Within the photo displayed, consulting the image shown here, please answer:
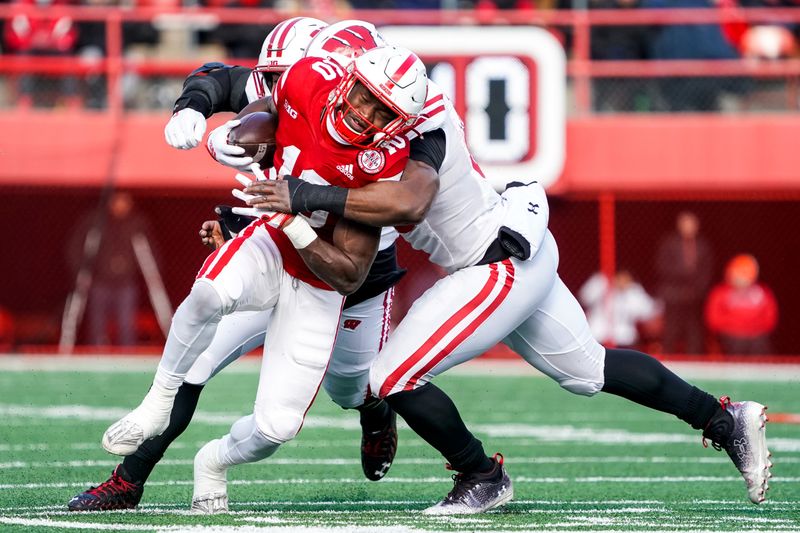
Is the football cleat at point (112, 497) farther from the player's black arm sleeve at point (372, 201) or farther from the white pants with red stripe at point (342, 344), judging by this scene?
the player's black arm sleeve at point (372, 201)

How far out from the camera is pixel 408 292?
14648 millimetres

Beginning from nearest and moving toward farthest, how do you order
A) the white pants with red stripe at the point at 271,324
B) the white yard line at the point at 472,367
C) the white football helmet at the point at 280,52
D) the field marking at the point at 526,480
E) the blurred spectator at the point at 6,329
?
the white pants with red stripe at the point at 271,324
the white football helmet at the point at 280,52
the field marking at the point at 526,480
the white yard line at the point at 472,367
the blurred spectator at the point at 6,329

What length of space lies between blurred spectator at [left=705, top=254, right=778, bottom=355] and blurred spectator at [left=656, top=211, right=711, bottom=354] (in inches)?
8.6

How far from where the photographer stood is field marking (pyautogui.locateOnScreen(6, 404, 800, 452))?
7.50 meters

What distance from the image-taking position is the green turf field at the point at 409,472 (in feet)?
14.8

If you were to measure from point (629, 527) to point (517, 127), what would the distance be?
9.29 m

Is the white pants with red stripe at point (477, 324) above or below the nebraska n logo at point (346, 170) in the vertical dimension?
below

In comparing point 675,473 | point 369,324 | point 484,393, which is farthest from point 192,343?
point 484,393

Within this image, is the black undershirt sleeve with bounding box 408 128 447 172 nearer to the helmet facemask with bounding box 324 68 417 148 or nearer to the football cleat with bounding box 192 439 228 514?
the helmet facemask with bounding box 324 68 417 148

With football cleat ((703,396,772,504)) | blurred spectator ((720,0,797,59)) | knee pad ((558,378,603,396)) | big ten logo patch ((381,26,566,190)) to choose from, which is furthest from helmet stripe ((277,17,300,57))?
blurred spectator ((720,0,797,59))

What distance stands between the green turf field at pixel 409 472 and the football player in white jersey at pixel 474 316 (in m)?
0.25

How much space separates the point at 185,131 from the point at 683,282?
33.4ft

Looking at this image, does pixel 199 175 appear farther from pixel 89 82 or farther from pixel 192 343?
pixel 192 343

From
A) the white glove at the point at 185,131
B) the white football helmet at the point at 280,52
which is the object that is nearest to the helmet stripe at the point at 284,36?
the white football helmet at the point at 280,52
